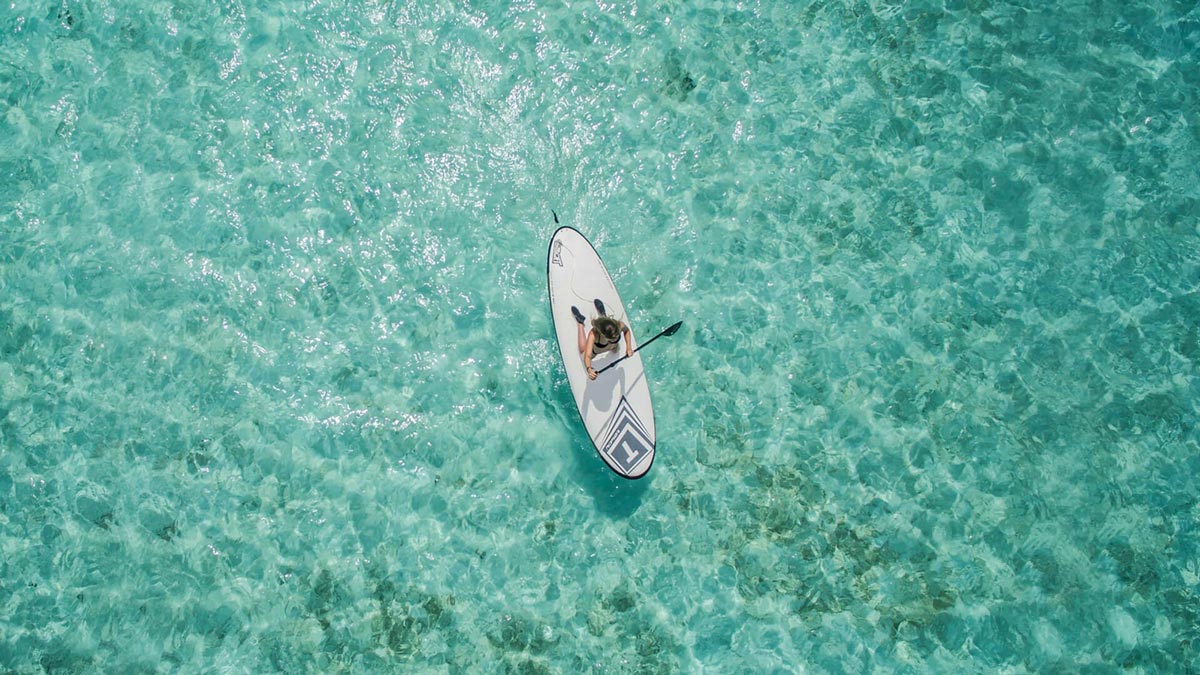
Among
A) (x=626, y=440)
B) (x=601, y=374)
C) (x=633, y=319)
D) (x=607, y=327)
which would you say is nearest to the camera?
(x=607, y=327)

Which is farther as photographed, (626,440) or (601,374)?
(601,374)

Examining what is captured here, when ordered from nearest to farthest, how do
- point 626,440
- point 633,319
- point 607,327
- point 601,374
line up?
point 607,327 < point 626,440 < point 601,374 < point 633,319

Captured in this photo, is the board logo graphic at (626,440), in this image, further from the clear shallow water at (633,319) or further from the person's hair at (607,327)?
the person's hair at (607,327)

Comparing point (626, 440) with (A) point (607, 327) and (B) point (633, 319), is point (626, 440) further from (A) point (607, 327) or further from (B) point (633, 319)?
(B) point (633, 319)

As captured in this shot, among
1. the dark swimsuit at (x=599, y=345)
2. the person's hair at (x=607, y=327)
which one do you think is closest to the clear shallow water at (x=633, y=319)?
the dark swimsuit at (x=599, y=345)

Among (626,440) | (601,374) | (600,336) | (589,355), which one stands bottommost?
(626,440)

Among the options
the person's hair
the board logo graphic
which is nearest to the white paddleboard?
the board logo graphic

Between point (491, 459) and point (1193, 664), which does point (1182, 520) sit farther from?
point (491, 459)

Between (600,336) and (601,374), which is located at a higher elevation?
(600,336)

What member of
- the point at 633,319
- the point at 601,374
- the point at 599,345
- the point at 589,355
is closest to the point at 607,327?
the point at 599,345
